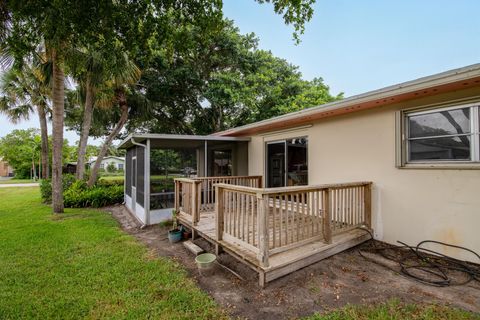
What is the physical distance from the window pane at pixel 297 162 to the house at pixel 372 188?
0.55 ft

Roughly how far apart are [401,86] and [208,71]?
11.5 metres

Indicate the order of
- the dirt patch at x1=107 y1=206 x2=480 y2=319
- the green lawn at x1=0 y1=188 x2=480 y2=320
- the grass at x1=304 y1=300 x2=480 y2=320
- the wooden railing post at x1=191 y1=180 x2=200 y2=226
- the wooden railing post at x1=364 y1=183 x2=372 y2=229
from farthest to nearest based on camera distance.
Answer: the wooden railing post at x1=191 y1=180 x2=200 y2=226 → the wooden railing post at x1=364 y1=183 x2=372 y2=229 → the dirt patch at x1=107 y1=206 x2=480 y2=319 → the green lawn at x1=0 y1=188 x2=480 y2=320 → the grass at x1=304 y1=300 x2=480 y2=320

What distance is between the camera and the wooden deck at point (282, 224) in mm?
2996

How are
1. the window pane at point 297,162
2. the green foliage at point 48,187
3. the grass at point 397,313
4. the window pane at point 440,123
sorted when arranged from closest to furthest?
the grass at point 397,313 < the window pane at point 440,123 < the window pane at point 297,162 < the green foliage at point 48,187

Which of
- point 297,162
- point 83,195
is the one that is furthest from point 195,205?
point 83,195

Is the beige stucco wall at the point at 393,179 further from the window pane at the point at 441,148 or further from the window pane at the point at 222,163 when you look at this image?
the window pane at the point at 222,163

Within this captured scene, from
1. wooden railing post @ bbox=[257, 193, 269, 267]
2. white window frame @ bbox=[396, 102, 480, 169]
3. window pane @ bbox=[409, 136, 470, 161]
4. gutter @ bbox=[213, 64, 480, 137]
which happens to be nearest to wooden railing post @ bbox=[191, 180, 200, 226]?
wooden railing post @ bbox=[257, 193, 269, 267]

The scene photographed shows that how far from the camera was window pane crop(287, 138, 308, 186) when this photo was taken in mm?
5844

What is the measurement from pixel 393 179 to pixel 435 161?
26.7 inches

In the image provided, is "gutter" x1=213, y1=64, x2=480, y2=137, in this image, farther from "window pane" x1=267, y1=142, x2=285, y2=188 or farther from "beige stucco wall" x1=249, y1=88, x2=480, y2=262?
"window pane" x1=267, y1=142, x2=285, y2=188

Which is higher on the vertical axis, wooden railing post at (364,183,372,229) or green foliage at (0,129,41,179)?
green foliage at (0,129,41,179)

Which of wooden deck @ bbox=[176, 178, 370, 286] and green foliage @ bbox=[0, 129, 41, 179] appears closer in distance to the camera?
wooden deck @ bbox=[176, 178, 370, 286]

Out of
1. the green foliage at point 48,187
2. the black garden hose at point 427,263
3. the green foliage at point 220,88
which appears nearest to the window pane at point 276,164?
the black garden hose at point 427,263

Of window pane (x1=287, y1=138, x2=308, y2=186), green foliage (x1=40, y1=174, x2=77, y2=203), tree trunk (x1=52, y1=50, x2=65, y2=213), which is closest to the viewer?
window pane (x1=287, y1=138, x2=308, y2=186)
